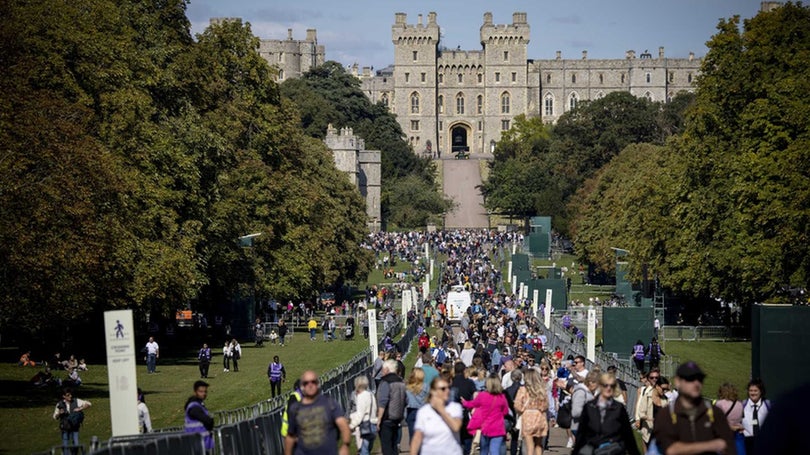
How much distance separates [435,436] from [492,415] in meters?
3.58

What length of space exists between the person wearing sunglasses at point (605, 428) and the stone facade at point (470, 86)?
504 ft

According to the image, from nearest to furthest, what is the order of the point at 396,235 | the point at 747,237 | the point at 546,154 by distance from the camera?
the point at 747,237
the point at 396,235
the point at 546,154

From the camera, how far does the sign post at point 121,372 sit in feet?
43.8

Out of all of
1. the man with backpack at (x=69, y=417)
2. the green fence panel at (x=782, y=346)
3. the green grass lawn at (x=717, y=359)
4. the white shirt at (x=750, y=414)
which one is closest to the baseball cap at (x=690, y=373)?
the white shirt at (x=750, y=414)

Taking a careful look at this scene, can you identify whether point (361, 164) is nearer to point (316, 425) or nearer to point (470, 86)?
point (470, 86)

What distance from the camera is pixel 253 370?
36469 mm

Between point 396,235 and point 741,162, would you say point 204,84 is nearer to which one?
point 741,162

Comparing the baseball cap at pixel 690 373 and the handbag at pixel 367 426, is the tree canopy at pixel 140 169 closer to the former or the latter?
the handbag at pixel 367 426

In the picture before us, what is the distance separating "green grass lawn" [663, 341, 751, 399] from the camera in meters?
34.2

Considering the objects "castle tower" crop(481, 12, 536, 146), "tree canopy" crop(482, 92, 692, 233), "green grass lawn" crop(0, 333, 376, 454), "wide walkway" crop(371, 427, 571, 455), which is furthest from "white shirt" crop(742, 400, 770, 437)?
"castle tower" crop(481, 12, 536, 146)

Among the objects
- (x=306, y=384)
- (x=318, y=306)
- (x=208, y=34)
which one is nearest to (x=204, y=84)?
(x=208, y=34)

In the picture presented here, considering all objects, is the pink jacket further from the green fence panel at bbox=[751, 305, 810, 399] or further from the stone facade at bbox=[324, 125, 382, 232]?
the stone facade at bbox=[324, 125, 382, 232]

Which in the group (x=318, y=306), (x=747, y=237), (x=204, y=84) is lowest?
(x=318, y=306)

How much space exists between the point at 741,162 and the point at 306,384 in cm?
3398
